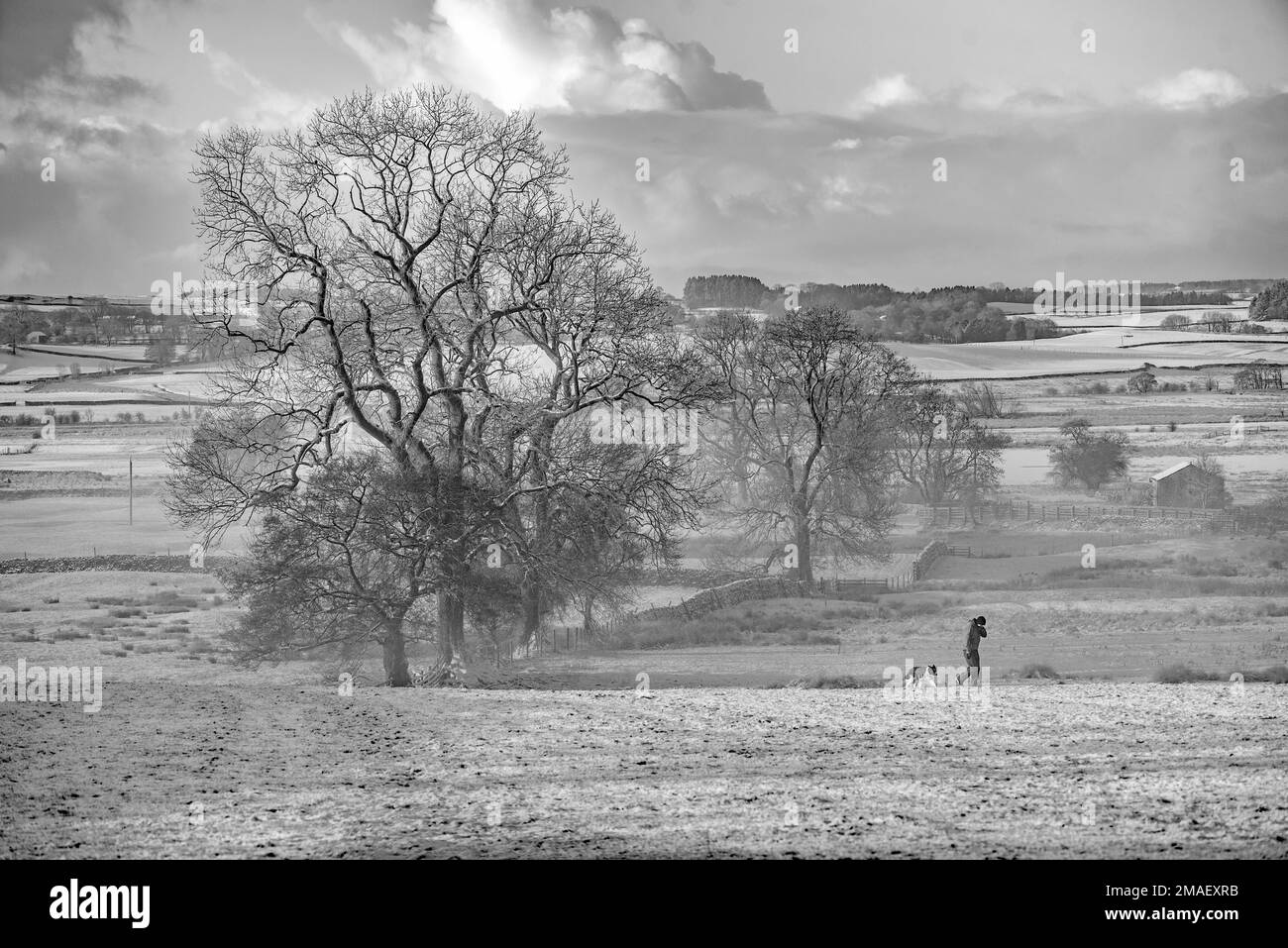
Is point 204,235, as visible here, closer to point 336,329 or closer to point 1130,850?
point 336,329

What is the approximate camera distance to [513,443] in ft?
68.2

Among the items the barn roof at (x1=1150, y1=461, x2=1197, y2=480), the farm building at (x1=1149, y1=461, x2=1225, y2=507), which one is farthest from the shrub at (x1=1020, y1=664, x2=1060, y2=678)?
the barn roof at (x1=1150, y1=461, x2=1197, y2=480)

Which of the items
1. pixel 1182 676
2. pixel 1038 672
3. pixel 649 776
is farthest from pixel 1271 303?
pixel 649 776

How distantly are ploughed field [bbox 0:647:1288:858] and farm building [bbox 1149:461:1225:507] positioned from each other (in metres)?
17.2

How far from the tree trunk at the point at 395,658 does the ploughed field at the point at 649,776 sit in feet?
8.20

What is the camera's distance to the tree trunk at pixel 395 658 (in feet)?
62.3

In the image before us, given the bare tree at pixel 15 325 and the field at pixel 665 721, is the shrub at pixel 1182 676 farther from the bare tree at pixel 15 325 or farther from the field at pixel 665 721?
the bare tree at pixel 15 325

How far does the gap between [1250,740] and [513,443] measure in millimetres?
12413

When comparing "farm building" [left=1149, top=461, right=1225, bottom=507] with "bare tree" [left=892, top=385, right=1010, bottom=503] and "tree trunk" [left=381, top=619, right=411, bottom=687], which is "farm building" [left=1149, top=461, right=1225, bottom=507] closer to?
"bare tree" [left=892, top=385, right=1010, bottom=503]

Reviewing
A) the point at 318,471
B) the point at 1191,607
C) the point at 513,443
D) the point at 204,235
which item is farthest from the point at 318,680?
the point at 1191,607

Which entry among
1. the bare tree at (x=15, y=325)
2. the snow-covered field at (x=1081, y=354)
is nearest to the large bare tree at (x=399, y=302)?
the bare tree at (x=15, y=325)

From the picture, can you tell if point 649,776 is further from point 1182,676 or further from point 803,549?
point 803,549

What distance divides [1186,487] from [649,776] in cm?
2602

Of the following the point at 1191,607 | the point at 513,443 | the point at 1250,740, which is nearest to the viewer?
the point at 1250,740
